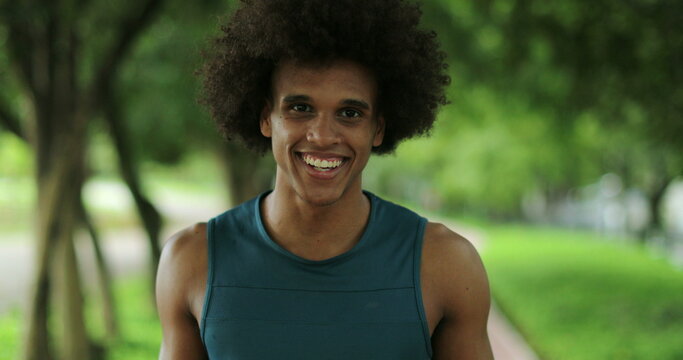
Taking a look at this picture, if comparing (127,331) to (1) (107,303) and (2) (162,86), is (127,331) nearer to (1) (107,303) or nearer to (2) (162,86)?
(1) (107,303)

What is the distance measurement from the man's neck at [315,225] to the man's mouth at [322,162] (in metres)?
0.15

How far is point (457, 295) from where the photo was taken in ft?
7.45

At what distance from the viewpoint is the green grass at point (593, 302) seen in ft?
27.4

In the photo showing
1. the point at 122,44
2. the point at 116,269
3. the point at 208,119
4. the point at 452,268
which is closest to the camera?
the point at 452,268

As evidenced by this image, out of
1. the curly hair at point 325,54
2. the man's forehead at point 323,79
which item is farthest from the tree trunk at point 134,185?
the man's forehead at point 323,79

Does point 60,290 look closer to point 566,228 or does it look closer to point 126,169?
point 126,169

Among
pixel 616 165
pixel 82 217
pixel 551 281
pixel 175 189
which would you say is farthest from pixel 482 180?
pixel 175 189

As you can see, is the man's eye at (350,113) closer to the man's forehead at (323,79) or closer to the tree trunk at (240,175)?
the man's forehead at (323,79)

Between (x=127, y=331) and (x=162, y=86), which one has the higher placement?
(x=162, y=86)

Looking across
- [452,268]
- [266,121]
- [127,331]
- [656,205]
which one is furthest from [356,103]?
[656,205]

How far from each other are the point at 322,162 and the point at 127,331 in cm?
793

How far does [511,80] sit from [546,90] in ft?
1.50

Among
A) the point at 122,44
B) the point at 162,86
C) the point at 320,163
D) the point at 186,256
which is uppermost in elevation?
the point at 162,86

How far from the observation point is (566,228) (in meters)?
34.2
